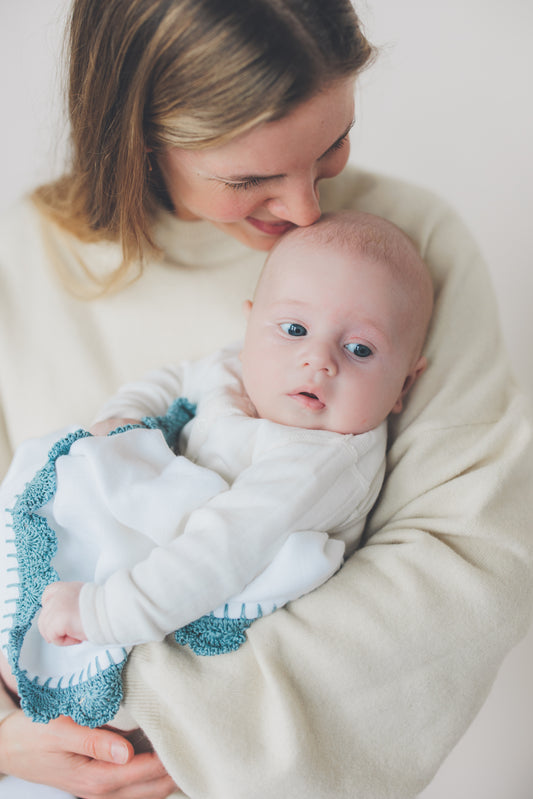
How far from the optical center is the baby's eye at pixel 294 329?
120cm

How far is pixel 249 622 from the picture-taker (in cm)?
109

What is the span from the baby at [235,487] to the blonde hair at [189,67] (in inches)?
10.3

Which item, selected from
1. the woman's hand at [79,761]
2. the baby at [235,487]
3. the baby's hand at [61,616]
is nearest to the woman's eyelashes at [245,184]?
the baby at [235,487]

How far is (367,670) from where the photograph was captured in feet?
3.44

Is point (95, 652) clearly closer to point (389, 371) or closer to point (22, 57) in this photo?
point (389, 371)

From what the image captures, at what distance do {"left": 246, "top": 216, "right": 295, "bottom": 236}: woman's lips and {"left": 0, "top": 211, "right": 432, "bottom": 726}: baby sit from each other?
0.08 metres

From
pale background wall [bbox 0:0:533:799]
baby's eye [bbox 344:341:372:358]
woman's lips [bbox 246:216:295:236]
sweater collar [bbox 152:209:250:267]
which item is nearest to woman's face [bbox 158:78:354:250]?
woman's lips [bbox 246:216:295:236]

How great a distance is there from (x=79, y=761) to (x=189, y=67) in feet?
3.57

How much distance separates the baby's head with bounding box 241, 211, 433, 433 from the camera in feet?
3.82

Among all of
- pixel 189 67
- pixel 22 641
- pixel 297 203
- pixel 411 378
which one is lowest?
pixel 22 641

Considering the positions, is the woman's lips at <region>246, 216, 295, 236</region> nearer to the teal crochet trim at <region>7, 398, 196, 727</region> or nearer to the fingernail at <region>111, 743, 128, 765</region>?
the teal crochet trim at <region>7, 398, 196, 727</region>

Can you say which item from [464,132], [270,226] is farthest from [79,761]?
[464,132]

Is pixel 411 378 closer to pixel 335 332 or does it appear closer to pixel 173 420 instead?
pixel 335 332

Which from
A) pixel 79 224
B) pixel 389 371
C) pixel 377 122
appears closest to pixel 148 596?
pixel 389 371
